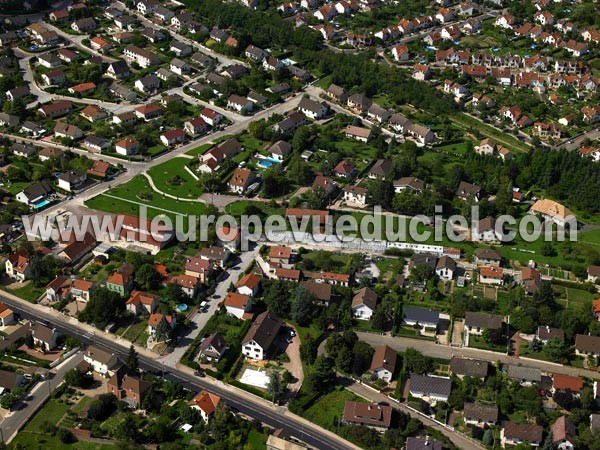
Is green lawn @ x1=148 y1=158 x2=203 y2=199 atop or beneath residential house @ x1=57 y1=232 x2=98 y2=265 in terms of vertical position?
atop

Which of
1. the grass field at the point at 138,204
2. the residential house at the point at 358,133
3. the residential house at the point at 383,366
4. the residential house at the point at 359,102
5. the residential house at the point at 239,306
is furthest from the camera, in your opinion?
the residential house at the point at 359,102

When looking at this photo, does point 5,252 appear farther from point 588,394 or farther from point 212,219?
point 588,394

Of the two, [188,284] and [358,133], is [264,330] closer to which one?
[188,284]

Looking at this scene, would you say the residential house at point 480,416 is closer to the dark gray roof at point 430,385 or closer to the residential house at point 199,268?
the dark gray roof at point 430,385

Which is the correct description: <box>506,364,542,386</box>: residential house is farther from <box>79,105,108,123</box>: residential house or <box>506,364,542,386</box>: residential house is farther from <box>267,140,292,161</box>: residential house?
<box>79,105,108,123</box>: residential house

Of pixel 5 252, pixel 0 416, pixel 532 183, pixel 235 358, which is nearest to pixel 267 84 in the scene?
pixel 532 183

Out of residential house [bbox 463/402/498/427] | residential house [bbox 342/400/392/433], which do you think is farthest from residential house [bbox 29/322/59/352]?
residential house [bbox 463/402/498/427]

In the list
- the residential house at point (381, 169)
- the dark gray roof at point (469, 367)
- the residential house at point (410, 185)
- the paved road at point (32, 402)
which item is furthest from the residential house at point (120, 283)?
the residential house at point (410, 185)
